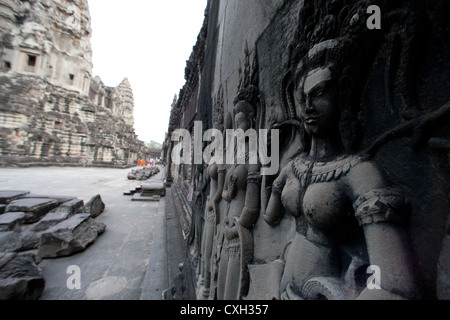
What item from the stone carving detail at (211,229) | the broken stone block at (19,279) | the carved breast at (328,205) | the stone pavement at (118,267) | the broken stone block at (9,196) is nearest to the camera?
the carved breast at (328,205)

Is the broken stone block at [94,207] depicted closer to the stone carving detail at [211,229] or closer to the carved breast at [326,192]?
the stone carving detail at [211,229]

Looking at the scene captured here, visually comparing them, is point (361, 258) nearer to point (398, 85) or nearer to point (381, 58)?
point (398, 85)

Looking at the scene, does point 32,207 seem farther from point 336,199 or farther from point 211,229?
point 336,199

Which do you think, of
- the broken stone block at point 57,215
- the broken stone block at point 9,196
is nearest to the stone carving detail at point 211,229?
the broken stone block at point 57,215

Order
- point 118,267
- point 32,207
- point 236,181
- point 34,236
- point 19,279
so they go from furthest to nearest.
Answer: point 32,207 < point 34,236 < point 118,267 < point 19,279 < point 236,181

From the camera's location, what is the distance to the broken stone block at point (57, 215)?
391cm

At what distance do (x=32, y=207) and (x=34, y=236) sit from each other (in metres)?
1.17

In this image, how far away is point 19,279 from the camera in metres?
2.12

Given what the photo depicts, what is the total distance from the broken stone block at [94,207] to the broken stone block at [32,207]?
79 centimetres

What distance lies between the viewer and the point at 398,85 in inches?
29.3

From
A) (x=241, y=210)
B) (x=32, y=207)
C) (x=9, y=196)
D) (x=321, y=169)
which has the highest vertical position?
(x=321, y=169)

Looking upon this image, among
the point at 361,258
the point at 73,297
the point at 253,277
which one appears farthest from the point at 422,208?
the point at 73,297

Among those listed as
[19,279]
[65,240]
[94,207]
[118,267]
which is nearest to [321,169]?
[19,279]
